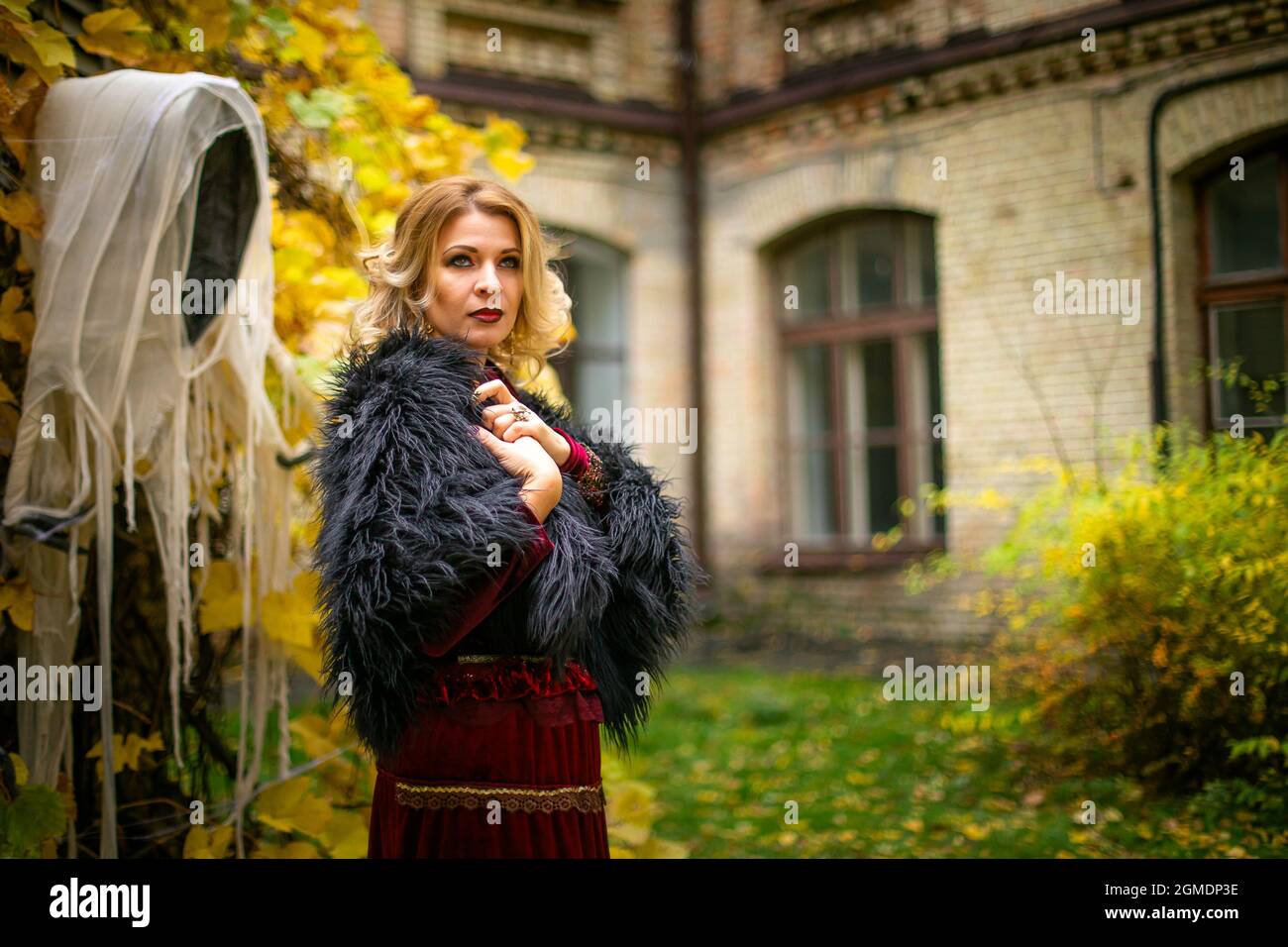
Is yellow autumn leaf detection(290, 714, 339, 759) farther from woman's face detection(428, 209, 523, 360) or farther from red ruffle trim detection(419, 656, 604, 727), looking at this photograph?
woman's face detection(428, 209, 523, 360)

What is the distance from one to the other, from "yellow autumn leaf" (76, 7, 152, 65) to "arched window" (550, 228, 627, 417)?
631cm

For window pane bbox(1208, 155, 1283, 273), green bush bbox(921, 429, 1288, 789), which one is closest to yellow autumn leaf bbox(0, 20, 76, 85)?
green bush bbox(921, 429, 1288, 789)

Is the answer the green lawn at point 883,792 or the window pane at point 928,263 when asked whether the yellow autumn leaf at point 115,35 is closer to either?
the green lawn at point 883,792

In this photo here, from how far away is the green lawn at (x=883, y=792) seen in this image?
3932 mm

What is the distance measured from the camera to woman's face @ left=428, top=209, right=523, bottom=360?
83.7 inches

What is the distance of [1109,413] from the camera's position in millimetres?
5359

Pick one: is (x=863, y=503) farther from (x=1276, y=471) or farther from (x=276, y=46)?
(x=276, y=46)

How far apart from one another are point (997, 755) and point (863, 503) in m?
3.60

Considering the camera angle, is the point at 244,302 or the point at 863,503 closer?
the point at 244,302

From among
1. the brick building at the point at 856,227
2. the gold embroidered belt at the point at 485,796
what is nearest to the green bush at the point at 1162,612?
the brick building at the point at 856,227

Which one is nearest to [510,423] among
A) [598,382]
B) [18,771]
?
[18,771]

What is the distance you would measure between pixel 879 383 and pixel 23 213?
6.69 meters
